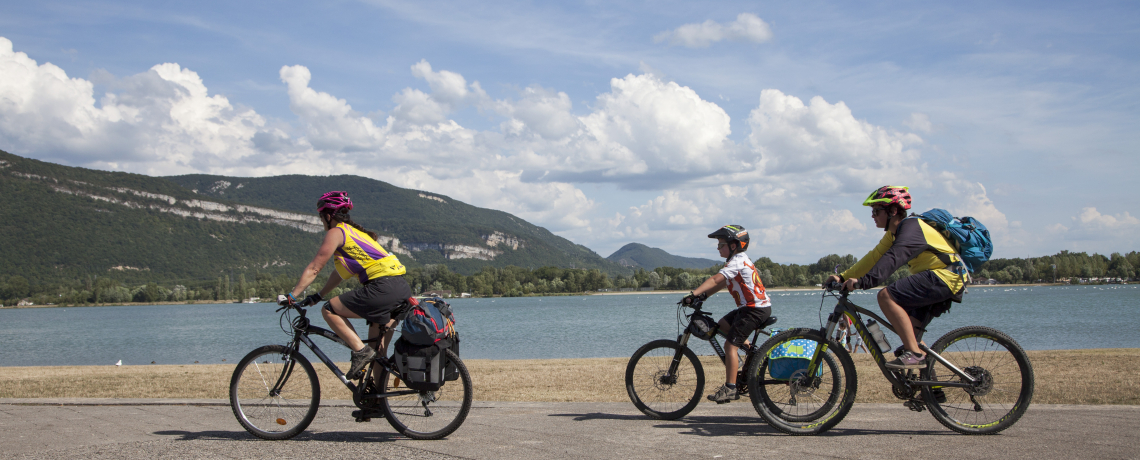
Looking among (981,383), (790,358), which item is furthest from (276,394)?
(981,383)

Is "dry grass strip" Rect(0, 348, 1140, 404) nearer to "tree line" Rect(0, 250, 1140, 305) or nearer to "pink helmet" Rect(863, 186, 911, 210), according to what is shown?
"pink helmet" Rect(863, 186, 911, 210)

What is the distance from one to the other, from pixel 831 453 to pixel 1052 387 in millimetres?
6599

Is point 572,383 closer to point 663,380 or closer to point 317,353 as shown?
point 663,380

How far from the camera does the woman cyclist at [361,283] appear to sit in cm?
596

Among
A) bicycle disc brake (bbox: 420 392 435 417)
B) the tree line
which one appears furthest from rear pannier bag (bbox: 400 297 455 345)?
the tree line

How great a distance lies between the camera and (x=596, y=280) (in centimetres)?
18488

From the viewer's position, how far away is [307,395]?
6.29m

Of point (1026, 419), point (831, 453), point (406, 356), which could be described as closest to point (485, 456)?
point (406, 356)

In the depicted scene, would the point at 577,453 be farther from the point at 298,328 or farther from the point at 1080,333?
the point at 1080,333

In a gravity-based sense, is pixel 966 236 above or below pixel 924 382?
above

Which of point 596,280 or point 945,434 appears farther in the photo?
point 596,280

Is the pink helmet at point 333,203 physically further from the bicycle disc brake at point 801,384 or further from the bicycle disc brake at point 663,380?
the bicycle disc brake at point 801,384

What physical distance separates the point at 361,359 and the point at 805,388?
145 inches

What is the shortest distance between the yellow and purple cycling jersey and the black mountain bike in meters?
2.47
